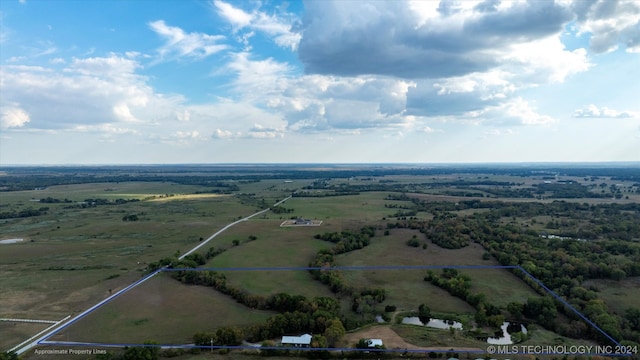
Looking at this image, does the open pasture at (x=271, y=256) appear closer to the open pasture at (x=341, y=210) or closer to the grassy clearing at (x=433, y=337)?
the open pasture at (x=341, y=210)

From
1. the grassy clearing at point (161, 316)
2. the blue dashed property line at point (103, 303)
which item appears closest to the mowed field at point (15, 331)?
the blue dashed property line at point (103, 303)

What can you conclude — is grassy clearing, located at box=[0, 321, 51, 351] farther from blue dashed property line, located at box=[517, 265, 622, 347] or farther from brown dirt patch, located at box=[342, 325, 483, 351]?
blue dashed property line, located at box=[517, 265, 622, 347]

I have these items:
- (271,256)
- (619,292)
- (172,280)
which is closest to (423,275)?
(619,292)

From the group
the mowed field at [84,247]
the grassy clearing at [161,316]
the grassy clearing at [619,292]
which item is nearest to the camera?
the grassy clearing at [161,316]

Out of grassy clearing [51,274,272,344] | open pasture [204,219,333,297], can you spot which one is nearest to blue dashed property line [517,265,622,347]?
open pasture [204,219,333,297]

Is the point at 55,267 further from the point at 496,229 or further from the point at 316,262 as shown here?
the point at 496,229

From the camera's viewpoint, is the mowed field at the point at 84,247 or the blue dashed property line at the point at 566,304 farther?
the mowed field at the point at 84,247

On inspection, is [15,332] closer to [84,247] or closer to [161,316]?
[161,316]
